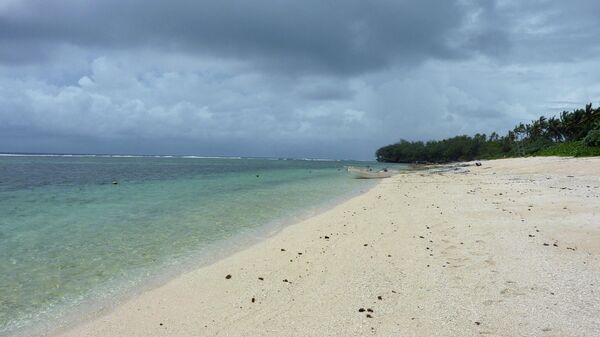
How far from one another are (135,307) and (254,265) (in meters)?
2.89

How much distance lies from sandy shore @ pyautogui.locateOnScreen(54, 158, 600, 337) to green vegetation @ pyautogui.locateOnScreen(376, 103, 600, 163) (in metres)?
47.5

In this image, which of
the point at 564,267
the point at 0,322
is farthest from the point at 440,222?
the point at 0,322

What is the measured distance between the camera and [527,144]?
9719cm

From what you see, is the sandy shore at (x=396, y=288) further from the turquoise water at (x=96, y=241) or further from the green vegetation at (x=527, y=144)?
the green vegetation at (x=527, y=144)

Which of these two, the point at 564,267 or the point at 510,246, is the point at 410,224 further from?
the point at 564,267

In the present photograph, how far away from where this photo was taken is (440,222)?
12.4m

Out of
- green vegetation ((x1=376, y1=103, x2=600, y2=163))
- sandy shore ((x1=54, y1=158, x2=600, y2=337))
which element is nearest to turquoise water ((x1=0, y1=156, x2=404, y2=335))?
sandy shore ((x1=54, y1=158, x2=600, y2=337))

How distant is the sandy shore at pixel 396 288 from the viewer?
207 inches

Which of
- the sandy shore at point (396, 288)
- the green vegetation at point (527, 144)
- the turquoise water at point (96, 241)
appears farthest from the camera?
the green vegetation at point (527, 144)

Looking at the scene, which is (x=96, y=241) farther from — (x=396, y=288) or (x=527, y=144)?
(x=527, y=144)

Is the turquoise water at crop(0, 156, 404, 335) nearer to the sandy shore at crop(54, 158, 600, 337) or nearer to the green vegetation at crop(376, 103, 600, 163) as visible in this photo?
the sandy shore at crop(54, 158, 600, 337)

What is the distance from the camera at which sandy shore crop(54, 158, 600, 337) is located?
5.26 metres

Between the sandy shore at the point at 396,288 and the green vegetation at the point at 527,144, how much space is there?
47.5 meters

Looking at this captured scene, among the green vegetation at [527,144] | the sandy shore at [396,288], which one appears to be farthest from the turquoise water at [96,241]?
the green vegetation at [527,144]
